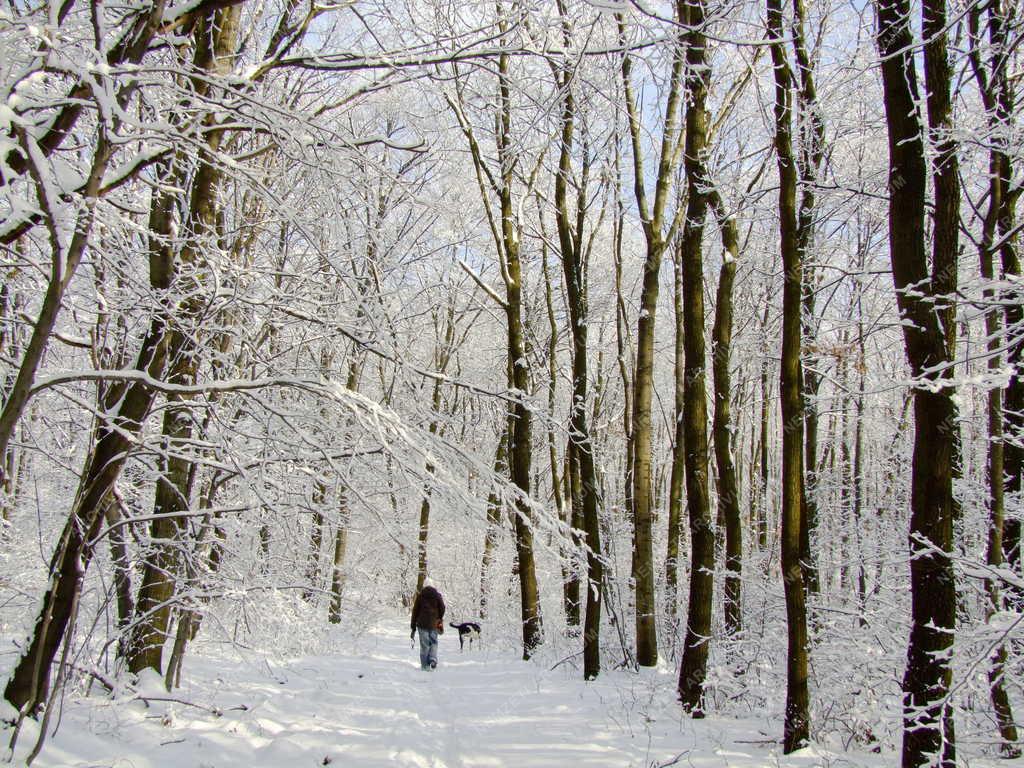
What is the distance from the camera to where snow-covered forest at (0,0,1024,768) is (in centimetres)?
326

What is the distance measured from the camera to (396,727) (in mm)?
6434

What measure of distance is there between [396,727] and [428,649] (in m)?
4.88

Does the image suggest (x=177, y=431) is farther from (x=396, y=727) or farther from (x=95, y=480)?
(x=396, y=727)

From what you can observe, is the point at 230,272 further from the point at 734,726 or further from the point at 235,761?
the point at 734,726

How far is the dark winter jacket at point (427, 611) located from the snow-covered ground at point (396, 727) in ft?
5.59

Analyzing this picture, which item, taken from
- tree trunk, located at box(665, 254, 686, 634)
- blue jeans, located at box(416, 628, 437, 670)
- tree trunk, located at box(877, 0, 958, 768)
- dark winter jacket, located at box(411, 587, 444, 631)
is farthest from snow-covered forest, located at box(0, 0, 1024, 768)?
tree trunk, located at box(665, 254, 686, 634)

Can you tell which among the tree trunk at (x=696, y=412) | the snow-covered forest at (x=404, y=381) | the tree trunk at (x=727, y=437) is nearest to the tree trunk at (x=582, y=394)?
the snow-covered forest at (x=404, y=381)

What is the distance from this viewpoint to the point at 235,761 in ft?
15.5

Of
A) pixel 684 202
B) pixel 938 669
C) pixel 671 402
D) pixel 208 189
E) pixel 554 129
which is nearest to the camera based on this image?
pixel 938 669

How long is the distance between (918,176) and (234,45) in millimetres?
5254

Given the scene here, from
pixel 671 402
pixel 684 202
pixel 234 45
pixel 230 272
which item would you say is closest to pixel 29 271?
pixel 230 272

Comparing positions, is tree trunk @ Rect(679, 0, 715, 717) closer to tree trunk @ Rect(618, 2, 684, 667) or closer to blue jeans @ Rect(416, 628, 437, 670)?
tree trunk @ Rect(618, 2, 684, 667)

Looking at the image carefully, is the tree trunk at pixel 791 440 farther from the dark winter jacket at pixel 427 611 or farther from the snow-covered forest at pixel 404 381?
the dark winter jacket at pixel 427 611

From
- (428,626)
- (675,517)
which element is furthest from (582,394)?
(428,626)
